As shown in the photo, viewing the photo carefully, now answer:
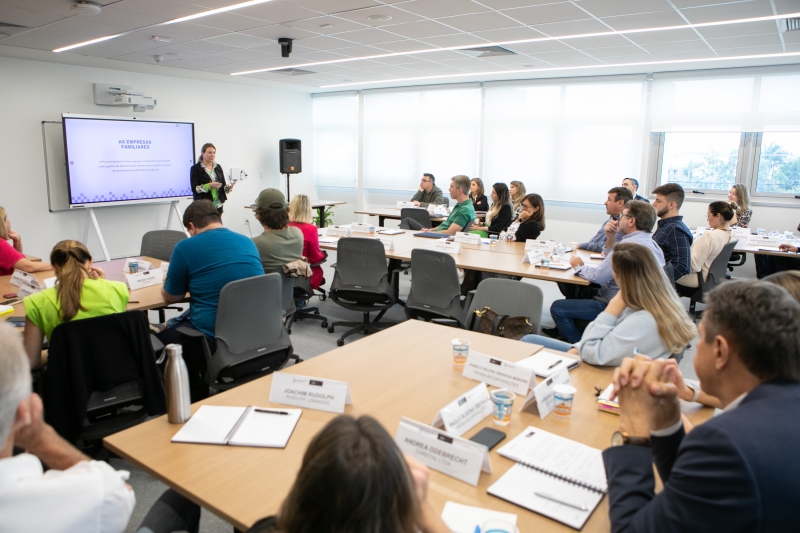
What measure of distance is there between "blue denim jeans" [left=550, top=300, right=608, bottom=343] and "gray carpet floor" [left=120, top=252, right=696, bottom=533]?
63cm

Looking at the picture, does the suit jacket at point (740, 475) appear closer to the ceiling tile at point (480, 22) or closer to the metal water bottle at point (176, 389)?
the metal water bottle at point (176, 389)

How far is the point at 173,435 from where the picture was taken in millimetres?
1779

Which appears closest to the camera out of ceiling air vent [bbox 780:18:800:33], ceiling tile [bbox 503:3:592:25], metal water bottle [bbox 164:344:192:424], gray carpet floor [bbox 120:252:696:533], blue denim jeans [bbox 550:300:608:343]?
metal water bottle [bbox 164:344:192:424]

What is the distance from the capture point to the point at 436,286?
4.48 m

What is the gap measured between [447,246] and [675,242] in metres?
2.05

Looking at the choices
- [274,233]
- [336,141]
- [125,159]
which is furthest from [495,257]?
[336,141]

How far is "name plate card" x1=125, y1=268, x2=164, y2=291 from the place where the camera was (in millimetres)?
3697

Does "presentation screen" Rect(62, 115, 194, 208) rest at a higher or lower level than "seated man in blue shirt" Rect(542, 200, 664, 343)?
higher

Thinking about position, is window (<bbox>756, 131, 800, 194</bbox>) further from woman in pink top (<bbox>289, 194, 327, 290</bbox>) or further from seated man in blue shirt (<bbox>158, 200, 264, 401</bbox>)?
seated man in blue shirt (<bbox>158, 200, 264, 401</bbox>)

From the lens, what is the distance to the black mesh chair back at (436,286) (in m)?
4.39

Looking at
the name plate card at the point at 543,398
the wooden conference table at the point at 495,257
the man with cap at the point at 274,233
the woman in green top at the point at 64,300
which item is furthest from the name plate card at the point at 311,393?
the wooden conference table at the point at 495,257

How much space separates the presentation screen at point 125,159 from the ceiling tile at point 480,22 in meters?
5.38

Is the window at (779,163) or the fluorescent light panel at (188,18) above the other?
the fluorescent light panel at (188,18)

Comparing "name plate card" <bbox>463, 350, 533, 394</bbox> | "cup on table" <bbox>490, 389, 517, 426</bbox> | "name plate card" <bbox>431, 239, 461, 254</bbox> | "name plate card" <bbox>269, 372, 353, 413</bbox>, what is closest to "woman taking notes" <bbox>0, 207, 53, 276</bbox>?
"name plate card" <bbox>269, 372, 353, 413</bbox>
